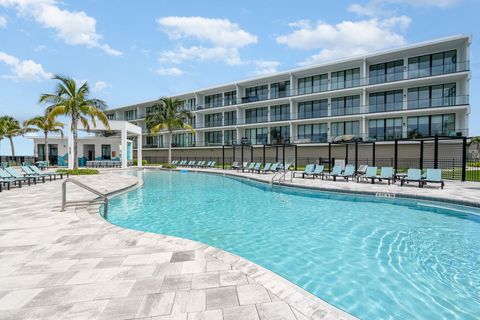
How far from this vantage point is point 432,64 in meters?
25.6

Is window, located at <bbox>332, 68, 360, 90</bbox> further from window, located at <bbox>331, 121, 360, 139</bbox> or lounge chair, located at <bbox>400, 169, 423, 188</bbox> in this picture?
lounge chair, located at <bbox>400, 169, 423, 188</bbox>

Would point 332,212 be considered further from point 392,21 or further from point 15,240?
point 392,21

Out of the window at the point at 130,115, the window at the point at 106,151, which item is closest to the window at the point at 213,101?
the window at the point at 106,151

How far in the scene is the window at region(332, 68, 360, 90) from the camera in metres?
29.3

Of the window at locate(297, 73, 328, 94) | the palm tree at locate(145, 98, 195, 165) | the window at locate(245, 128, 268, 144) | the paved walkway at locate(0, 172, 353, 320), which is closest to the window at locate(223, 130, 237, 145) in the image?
the window at locate(245, 128, 268, 144)

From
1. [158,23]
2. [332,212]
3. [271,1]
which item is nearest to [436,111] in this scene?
[271,1]

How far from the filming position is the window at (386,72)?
26984mm

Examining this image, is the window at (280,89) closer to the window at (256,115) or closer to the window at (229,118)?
the window at (256,115)

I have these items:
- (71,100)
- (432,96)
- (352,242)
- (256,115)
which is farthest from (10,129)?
(432,96)

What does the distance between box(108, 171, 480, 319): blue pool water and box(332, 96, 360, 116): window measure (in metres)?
21.0

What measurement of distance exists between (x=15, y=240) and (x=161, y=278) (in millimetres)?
3441

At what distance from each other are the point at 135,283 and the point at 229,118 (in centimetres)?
3754

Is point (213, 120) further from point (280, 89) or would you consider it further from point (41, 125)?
point (41, 125)

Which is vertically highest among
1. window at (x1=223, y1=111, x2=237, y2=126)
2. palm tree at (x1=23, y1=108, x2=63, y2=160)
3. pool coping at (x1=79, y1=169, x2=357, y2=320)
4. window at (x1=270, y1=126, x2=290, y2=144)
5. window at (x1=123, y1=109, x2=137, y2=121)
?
window at (x1=123, y1=109, x2=137, y2=121)
